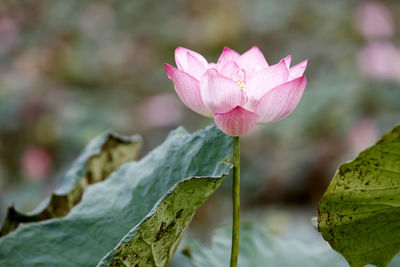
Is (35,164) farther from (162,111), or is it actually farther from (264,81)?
(264,81)

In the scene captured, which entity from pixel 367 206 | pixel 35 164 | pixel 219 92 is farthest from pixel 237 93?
pixel 35 164

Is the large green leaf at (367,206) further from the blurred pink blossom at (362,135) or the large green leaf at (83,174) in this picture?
the blurred pink blossom at (362,135)

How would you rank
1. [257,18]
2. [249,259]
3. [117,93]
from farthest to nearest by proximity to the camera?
[257,18], [117,93], [249,259]

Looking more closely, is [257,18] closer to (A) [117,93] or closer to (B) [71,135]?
(A) [117,93]

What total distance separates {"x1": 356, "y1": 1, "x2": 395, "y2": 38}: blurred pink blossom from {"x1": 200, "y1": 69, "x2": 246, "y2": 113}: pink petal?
2.45 m

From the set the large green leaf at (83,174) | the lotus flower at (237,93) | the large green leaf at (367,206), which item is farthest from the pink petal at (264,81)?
the large green leaf at (83,174)

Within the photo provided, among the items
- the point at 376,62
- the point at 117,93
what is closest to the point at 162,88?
the point at 117,93

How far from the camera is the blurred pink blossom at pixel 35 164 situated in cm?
207

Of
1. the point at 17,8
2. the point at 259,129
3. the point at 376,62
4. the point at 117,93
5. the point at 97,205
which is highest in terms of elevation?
the point at 17,8

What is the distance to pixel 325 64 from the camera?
3365mm

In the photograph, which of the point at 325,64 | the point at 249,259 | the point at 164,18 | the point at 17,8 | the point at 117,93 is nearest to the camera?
the point at 249,259

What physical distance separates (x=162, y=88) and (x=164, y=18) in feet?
3.38

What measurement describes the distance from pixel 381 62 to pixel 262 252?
6.46 ft

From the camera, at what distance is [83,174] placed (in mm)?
719
